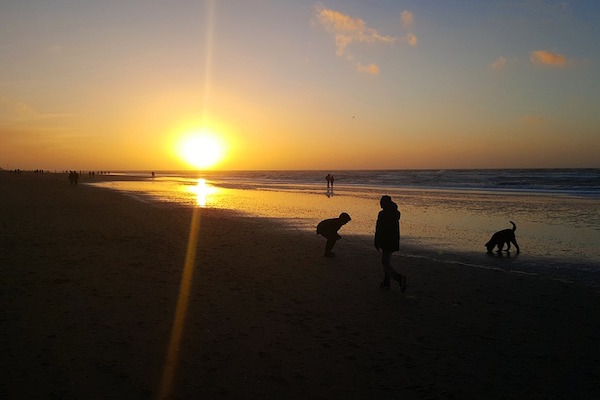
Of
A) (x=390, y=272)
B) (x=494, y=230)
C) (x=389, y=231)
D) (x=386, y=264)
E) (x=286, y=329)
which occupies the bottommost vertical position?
(x=286, y=329)

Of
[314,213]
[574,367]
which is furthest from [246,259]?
[314,213]

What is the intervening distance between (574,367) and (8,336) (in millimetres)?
7465

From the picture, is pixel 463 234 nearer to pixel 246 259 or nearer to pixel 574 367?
pixel 246 259

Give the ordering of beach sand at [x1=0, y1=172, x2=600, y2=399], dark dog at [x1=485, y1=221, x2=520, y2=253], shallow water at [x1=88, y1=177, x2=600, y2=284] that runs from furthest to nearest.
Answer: dark dog at [x1=485, y1=221, x2=520, y2=253] < shallow water at [x1=88, y1=177, x2=600, y2=284] < beach sand at [x1=0, y1=172, x2=600, y2=399]

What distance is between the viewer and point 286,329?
6.38 m

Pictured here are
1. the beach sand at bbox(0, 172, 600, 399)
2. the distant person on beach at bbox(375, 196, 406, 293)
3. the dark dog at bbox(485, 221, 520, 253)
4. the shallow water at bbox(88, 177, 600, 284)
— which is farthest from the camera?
the dark dog at bbox(485, 221, 520, 253)

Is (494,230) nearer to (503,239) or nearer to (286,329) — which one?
(503,239)

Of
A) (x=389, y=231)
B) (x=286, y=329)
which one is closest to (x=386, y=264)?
(x=389, y=231)

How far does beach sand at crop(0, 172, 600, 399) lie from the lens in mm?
4715

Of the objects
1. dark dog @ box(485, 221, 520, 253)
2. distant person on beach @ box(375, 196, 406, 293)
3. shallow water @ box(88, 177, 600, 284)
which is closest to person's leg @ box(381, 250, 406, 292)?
distant person on beach @ box(375, 196, 406, 293)

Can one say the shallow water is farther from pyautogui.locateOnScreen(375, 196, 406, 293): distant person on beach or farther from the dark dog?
pyautogui.locateOnScreen(375, 196, 406, 293): distant person on beach

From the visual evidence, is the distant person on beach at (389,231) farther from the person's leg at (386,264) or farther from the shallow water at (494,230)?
the shallow water at (494,230)

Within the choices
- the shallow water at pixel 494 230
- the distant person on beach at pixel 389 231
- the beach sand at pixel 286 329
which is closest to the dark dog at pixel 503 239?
the shallow water at pixel 494 230

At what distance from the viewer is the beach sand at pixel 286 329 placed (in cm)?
471
